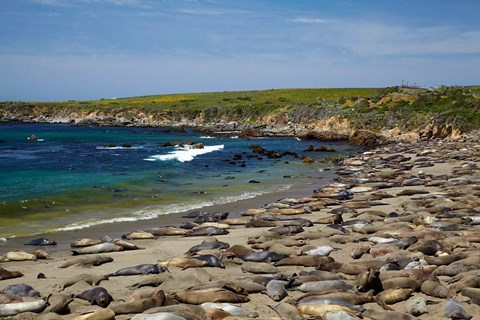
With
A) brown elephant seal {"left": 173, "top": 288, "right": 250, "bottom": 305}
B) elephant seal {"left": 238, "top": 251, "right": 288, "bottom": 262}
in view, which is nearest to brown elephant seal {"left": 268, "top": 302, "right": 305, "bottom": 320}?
brown elephant seal {"left": 173, "top": 288, "right": 250, "bottom": 305}

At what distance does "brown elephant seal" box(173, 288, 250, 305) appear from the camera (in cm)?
837

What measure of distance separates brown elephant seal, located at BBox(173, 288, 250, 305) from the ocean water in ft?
31.3

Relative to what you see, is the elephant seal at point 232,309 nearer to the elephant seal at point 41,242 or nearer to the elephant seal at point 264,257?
the elephant seal at point 264,257

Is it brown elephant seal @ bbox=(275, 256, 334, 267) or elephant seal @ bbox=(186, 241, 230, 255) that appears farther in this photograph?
elephant seal @ bbox=(186, 241, 230, 255)

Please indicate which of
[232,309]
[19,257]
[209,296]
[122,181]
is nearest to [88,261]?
[19,257]

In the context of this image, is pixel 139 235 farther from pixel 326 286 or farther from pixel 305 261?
pixel 326 286

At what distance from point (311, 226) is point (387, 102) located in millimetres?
63366

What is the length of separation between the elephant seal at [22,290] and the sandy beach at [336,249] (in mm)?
172

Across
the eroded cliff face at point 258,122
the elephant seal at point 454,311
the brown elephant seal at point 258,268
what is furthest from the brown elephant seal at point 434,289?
the eroded cliff face at point 258,122

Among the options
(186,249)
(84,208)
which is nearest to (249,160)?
(84,208)

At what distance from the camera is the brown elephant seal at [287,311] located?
7840mm

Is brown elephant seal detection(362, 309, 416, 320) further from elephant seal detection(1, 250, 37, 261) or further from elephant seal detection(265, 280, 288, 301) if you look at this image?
elephant seal detection(1, 250, 37, 261)

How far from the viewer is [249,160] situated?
42.2m

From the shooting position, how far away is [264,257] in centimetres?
1133
